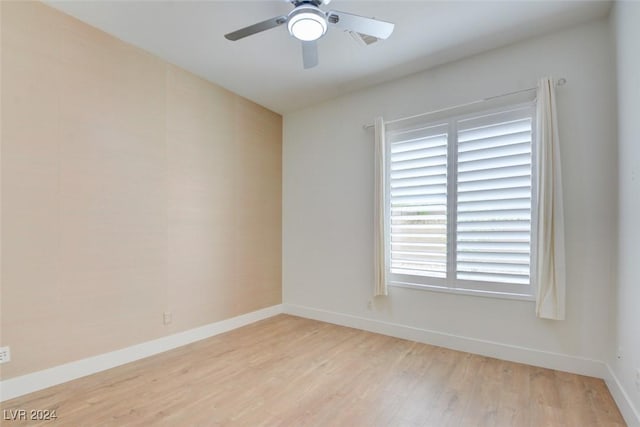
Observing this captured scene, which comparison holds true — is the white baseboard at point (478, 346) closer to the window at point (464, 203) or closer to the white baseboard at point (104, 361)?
the window at point (464, 203)

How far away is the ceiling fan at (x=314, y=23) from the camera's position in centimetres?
200

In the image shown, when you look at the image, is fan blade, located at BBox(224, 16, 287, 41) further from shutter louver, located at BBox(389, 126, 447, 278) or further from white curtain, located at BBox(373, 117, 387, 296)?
shutter louver, located at BBox(389, 126, 447, 278)

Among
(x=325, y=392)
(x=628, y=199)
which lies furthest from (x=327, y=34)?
(x=325, y=392)

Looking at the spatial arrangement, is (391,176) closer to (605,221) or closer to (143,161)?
(605,221)

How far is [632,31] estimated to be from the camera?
1961 millimetres

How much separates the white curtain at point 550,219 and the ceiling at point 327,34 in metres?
0.57

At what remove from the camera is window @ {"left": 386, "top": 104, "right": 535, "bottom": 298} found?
9.03 feet

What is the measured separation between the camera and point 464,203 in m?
3.03

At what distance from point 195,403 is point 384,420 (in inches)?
49.8

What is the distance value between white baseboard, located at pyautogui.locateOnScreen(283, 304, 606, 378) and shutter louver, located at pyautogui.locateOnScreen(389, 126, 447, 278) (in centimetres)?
62

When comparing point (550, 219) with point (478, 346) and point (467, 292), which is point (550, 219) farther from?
point (478, 346)

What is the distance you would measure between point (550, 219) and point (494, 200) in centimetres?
46

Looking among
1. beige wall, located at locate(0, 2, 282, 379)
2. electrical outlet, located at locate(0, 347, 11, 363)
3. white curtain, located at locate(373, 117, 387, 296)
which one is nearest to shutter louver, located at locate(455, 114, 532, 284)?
white curtain, located at locate(373, 117, 387, 296)

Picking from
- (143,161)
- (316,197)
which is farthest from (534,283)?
(143,161)
